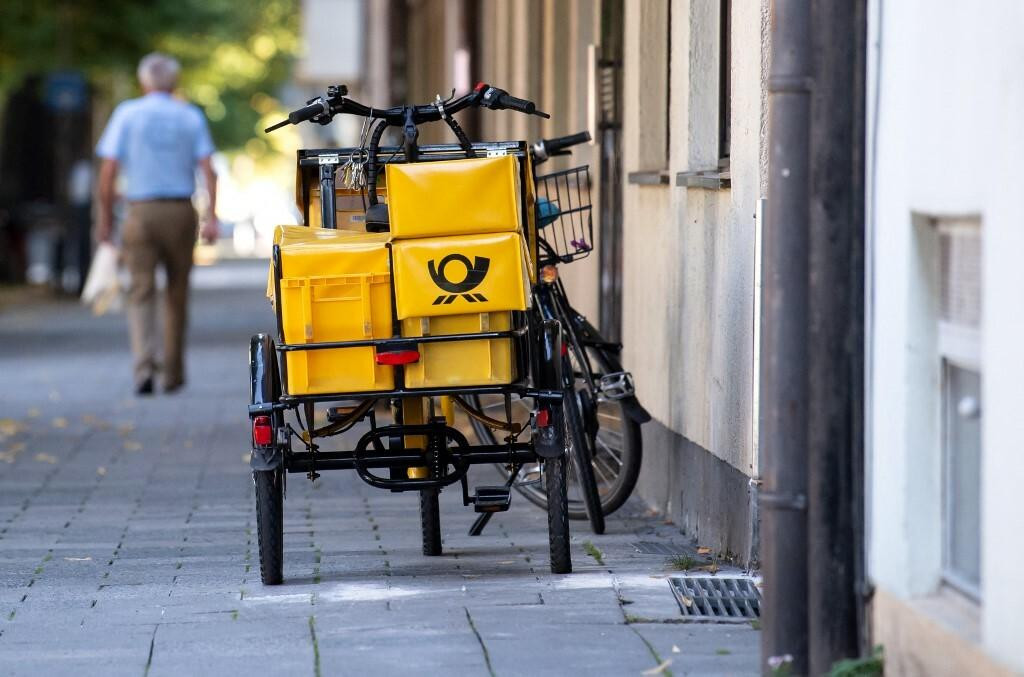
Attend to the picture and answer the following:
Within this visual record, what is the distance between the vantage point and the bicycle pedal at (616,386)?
7781 mm

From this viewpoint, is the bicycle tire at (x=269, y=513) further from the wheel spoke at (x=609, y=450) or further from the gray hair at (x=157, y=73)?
the gray hair at (x=157, y=73)

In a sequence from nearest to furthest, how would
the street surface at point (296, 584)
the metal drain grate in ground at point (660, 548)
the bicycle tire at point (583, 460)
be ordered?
the street surface at point (296, 584) → the metal drain grate in ground at point (660, 548) → the bicycle tire at point (583, 460)

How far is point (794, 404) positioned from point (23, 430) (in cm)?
799

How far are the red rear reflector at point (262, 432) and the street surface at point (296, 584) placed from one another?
49cm

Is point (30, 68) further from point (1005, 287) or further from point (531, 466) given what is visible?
point (1005, 287)

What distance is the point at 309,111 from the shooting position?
6.70 metres

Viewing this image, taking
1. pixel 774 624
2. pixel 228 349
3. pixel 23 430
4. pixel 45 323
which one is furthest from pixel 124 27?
pixel 774 624

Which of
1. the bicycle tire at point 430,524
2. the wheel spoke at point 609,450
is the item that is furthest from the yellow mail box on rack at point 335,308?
the wheel spoke at point 609,450

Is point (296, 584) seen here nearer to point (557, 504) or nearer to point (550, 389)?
point (557, 504)

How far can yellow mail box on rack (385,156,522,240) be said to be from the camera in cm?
618

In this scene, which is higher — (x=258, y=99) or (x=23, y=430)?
(x=258, y=99)

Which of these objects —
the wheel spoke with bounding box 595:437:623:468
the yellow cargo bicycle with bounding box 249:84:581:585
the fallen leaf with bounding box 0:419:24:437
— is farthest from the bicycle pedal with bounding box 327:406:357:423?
the fallen leaf with bounding box 0:419:24:437

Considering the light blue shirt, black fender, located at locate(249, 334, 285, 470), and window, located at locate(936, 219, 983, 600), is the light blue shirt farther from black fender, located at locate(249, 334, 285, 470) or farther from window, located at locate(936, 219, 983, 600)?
window, located at locate(936, 219, 983, 600)

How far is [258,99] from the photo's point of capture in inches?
2406
